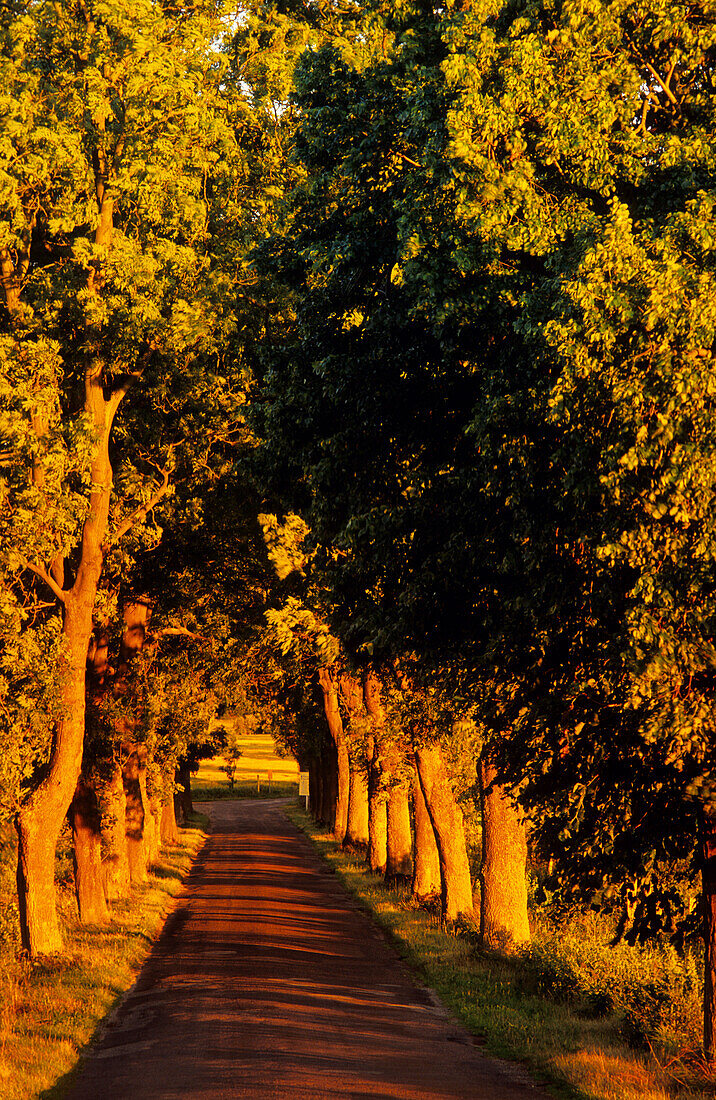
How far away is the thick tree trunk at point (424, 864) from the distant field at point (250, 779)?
8481 centimetres

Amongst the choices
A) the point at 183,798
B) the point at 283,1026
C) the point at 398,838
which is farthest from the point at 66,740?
the point at 183,798

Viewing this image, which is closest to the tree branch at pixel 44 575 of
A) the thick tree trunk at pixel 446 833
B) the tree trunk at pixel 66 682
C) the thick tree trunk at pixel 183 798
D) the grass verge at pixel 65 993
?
the tree trunk at pixel 66 682

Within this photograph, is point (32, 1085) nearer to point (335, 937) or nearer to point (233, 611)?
point (335, 937)

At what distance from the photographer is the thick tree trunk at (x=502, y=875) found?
19.8 meters

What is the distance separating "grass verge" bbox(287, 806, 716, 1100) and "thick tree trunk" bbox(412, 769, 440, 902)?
4.82 meters

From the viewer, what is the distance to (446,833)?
2494cm

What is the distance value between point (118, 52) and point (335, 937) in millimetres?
17352

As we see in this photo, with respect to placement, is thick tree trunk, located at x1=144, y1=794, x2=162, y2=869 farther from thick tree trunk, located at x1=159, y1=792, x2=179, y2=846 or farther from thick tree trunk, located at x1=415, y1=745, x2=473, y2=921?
thick tree trunk, located at x1=415, y1=745, x2=473, y2=921

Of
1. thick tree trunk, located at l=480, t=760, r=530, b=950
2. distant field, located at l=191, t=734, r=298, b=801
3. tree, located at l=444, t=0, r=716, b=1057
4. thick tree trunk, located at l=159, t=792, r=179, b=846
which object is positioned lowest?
distant field, located at l=191, t=734, r=298, b=801

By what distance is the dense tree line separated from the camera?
30.3ft

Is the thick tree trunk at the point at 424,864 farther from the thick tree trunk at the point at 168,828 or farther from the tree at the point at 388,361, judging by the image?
the thick tree trunk at the point at 168,828

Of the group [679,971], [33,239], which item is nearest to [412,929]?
[679,971]

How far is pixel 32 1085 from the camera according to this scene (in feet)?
37.0

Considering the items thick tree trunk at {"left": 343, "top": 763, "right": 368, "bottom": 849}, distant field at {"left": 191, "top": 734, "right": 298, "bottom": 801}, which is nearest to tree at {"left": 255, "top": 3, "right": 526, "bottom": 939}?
thick tree trunk at {"left": 343, "top": 763, "right": 368, "bottom": 849}
